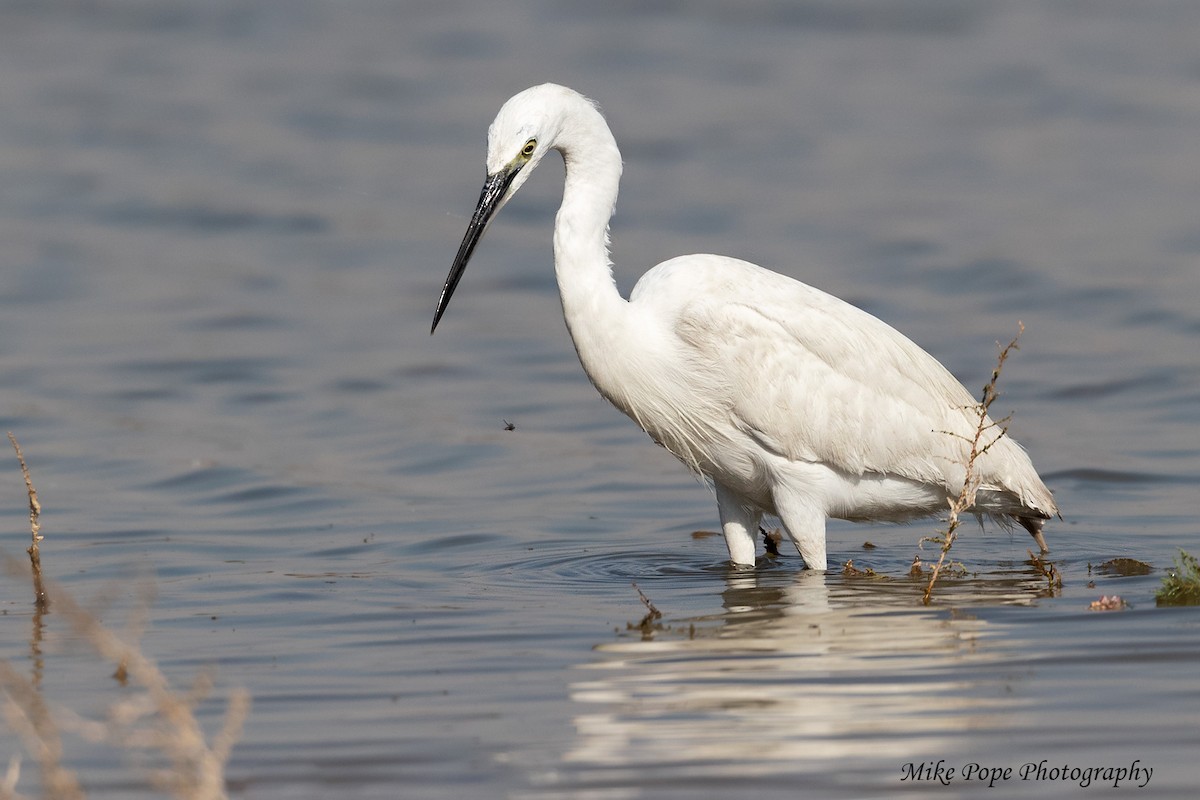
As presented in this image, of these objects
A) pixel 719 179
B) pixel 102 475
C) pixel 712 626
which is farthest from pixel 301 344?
pixel 712 626

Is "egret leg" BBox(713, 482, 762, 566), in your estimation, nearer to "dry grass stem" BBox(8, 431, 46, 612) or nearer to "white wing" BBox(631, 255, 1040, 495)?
"white wing" BBox(631, 255, 1040, 495)

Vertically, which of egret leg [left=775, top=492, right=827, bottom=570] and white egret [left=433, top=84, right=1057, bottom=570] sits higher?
white egret [left=433, top=84, right=1057, bottom=570]

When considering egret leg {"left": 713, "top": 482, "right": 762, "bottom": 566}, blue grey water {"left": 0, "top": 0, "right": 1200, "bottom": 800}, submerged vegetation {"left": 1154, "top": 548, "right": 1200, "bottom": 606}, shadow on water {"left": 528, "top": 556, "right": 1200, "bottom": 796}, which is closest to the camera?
shadow on water {"left": 528, "top": 556, "right": 1200, "bottom": 796}

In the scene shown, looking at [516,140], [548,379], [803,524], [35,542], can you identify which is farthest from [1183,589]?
[548,379]

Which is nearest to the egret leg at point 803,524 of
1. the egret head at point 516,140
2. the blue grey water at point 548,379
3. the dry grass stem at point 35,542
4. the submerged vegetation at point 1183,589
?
the blue grey water at point 548,379

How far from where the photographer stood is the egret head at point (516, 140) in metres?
7.07

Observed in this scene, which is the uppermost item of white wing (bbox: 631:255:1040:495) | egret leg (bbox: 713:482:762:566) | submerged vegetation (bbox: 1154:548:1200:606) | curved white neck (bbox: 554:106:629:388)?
curved white neck (bbox: 554:106:629:388)

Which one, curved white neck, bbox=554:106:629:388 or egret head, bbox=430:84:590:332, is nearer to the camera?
egret head, bbox=430:84:590:332

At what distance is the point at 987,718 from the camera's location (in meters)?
5.11

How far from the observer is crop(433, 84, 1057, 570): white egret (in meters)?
7.24

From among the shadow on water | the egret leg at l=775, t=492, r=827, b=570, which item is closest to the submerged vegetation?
the shadow on water

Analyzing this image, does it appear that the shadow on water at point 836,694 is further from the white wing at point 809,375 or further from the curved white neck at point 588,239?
the curved white neck at point 588,239

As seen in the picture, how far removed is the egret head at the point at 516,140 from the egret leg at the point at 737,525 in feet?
5.54

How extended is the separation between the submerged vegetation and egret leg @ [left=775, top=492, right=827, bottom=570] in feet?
4.91
